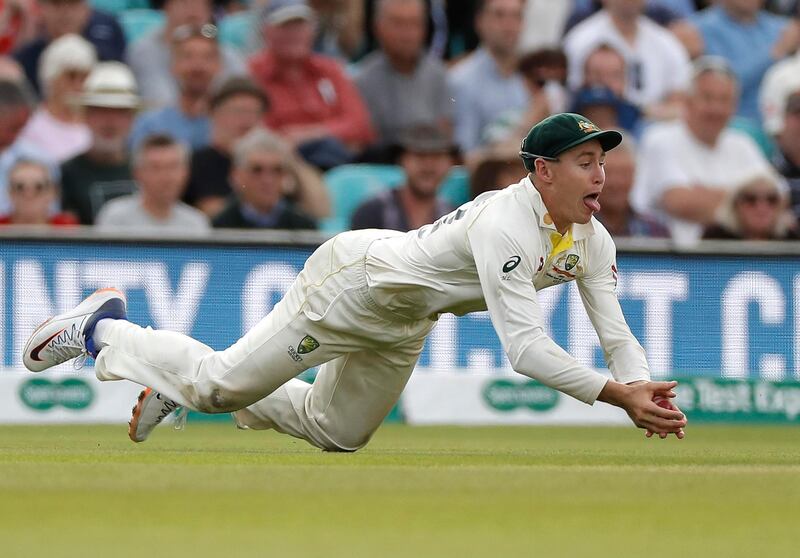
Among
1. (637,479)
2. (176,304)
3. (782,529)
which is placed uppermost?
(782,529)

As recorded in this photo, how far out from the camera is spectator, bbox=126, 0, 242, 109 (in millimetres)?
14586

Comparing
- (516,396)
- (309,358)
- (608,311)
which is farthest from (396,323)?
(516,396)

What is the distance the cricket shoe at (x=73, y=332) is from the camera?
323 inches

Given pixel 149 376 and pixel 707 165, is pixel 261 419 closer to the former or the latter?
pixel 149 376

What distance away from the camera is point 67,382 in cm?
1181

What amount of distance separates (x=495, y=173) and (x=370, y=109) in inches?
63.8

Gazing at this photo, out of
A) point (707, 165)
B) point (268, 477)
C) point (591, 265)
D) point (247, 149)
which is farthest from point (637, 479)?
point (707, 165)

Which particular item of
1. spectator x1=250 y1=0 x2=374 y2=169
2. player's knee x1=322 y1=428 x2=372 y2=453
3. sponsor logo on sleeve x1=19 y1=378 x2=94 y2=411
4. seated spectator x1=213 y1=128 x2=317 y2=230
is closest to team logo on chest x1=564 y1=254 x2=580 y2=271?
player's knee x1=322 y1=428 x2=372 y2=453

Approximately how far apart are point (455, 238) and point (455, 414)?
513 centimetres

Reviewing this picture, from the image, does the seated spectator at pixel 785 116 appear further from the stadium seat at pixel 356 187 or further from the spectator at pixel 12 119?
the spectator at pixel 12 119

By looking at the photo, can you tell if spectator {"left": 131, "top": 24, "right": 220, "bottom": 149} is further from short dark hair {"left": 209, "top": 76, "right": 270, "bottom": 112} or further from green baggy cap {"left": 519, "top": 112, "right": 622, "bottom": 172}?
green baggy cap {"left": 519, "top": 112, "right": 622, "bottom": 172}

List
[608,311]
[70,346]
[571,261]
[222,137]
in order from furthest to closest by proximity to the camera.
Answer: [222,137], [70,346], [608,311], [571,261]

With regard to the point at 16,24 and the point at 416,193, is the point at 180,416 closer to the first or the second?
the point at 416,193

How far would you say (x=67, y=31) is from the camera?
14.5 metres
